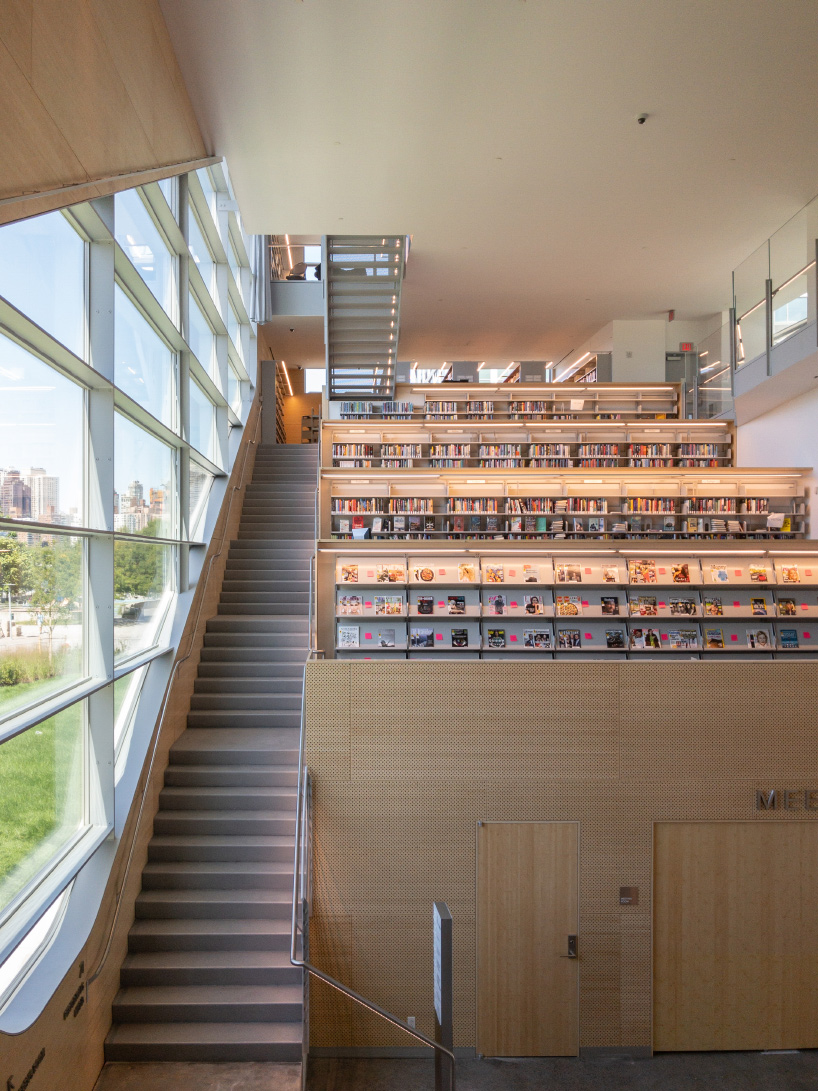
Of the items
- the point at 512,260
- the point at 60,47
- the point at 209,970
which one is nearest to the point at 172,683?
the point at 209,970

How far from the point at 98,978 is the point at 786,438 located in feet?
29.9

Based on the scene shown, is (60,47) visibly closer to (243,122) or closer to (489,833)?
(243,122)

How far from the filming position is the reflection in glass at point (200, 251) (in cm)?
682

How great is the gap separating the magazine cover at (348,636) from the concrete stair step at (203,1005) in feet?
A: 9.62

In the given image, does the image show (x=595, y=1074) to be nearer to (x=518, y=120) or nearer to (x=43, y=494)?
(x=43, y=494)

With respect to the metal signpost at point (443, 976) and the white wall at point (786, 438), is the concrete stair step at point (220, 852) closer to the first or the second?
the metal signpost at point (443, 976)

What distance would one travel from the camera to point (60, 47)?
299cm

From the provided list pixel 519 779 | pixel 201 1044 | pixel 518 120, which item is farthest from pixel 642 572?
pixel 201 1044

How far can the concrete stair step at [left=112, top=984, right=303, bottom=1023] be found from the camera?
451 cm

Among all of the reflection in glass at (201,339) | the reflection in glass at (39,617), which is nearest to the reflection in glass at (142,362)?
the reflection in glass at (201,339)

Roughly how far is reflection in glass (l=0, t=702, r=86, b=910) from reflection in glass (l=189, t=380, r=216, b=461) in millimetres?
3665

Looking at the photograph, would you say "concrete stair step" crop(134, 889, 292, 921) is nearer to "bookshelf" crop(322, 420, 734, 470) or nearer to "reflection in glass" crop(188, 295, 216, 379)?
Result: "reflection in glass" crop(188, 295, 216, 379)

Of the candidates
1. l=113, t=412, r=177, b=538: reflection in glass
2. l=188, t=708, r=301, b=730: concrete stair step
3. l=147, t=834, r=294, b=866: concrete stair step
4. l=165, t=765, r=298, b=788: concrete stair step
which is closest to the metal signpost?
l=147, t=834, r=294, b=866: concrete stair step

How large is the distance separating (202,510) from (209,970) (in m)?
4.81
